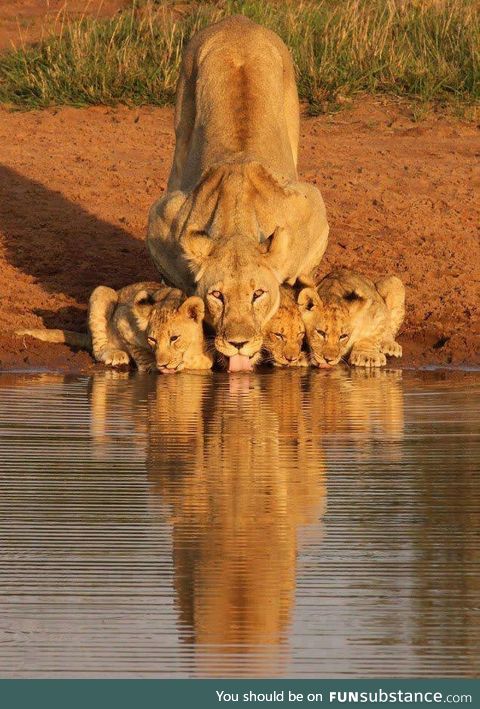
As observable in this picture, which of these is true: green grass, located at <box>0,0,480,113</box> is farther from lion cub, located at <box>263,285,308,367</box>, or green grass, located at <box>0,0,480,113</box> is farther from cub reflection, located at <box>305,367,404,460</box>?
cub reflection, located at <box>305,367,404,460</box>

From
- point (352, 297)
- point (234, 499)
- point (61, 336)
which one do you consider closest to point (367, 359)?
point (352, 297)

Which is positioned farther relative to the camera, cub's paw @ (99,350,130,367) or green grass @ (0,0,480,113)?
green grass @ (0,0,480,113)

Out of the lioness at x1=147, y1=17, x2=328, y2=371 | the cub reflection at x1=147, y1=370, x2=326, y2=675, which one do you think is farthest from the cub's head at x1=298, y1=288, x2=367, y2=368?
the cub reflection at x1=147, y1=370, x2=326, y2=675

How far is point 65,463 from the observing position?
29.8ft

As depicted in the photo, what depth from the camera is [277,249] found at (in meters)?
12.2

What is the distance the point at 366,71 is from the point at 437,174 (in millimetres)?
2791

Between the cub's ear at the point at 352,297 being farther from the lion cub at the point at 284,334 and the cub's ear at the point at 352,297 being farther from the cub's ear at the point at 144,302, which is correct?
the cub's ear at the point at 144,302

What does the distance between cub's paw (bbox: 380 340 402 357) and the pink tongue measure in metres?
1.23

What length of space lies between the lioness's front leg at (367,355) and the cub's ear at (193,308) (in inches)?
50.0

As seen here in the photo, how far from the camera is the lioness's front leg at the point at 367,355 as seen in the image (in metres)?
12.7

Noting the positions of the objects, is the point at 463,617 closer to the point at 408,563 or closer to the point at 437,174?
the point at 408,563

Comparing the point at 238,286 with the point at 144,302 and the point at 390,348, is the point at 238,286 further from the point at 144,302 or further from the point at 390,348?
the point at 390,348

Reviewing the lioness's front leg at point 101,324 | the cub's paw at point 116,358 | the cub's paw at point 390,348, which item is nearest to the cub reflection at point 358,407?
the cub's paw at point 390,348

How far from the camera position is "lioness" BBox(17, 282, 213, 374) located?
12.0 m
